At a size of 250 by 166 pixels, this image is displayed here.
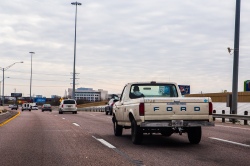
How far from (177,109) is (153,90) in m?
2.37

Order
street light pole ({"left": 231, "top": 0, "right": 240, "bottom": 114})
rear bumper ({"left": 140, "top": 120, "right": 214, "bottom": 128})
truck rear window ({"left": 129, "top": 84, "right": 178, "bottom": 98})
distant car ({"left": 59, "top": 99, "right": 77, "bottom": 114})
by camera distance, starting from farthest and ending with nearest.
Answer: distant car ({"left": 59, "top": 99, "right": 77, "bottom": 114}) < street light pole ({"left": 231, "top": 0, "right": 240, "bottom": 114}) < truck rear window ({"left": 129, "top": 84, "right": 178, "bottom": 98}) < rear bumper ({"left": 140, "top": 120, "right": 214, "bottom": 128})

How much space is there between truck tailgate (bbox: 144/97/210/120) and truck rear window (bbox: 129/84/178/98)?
2.15 meters

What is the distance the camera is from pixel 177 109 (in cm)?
1112

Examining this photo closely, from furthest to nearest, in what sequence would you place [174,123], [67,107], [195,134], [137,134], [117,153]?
[67,107] < [195,134] < [137,134] < [174,123] < [117,153]

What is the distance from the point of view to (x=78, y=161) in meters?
8.45

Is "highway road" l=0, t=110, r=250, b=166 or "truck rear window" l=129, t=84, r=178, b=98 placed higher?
"truck rear window" l=129, t=84, r=178, b=98

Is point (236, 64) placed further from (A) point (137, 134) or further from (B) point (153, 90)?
(A) point (137, 134)

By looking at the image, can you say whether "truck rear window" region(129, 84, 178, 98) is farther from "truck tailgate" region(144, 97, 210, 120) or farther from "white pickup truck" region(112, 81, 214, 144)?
"truck tailgate" region(144, 97, 210, 120)

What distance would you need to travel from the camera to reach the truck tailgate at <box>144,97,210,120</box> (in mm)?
11012

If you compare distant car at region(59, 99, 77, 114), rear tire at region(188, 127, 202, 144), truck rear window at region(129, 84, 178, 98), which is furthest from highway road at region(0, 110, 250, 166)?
distant car at region(59, 99, 77, 114)

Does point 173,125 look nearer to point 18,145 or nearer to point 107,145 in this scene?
point 107,145

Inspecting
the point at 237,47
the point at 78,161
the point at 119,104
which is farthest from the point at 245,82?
the point at 78,161

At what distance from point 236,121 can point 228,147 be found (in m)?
14.7

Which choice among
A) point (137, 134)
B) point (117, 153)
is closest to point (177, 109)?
point (137, 134)
